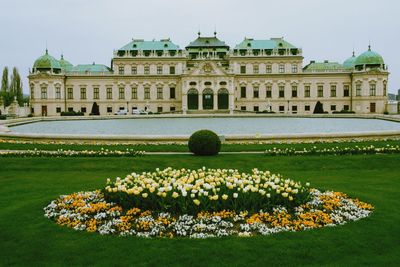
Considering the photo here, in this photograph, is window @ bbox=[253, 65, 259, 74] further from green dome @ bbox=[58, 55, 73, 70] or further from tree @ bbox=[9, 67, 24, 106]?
tree @ bbox=[9, 67, 24, 106]

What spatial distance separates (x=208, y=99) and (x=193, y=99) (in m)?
2.52

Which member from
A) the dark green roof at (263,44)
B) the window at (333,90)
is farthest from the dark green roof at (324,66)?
the dark green roof at (263,44)

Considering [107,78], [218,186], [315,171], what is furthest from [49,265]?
[107,78]

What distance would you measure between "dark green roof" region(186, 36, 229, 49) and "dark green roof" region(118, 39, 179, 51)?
3.55 metres

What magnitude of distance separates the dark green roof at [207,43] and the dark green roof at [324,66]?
15.2 meters

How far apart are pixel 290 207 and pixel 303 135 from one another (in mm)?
15511

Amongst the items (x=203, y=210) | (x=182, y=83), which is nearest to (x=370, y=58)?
(x=182, y=83)

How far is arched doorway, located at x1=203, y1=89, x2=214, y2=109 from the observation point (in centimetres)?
7888

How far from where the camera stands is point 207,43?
8462cm

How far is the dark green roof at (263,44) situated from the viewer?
268ft

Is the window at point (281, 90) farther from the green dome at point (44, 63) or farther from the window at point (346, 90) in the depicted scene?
the green dome at point (44, 63)

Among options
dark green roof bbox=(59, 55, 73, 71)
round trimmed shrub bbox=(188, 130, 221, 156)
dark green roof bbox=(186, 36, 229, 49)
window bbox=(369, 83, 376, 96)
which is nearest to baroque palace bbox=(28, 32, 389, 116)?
dark green roof bbox=(59, 55, 73, 71)

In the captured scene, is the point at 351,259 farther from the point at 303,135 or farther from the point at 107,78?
the point at 107,78

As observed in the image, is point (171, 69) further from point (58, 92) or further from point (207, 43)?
point (58, 92)
